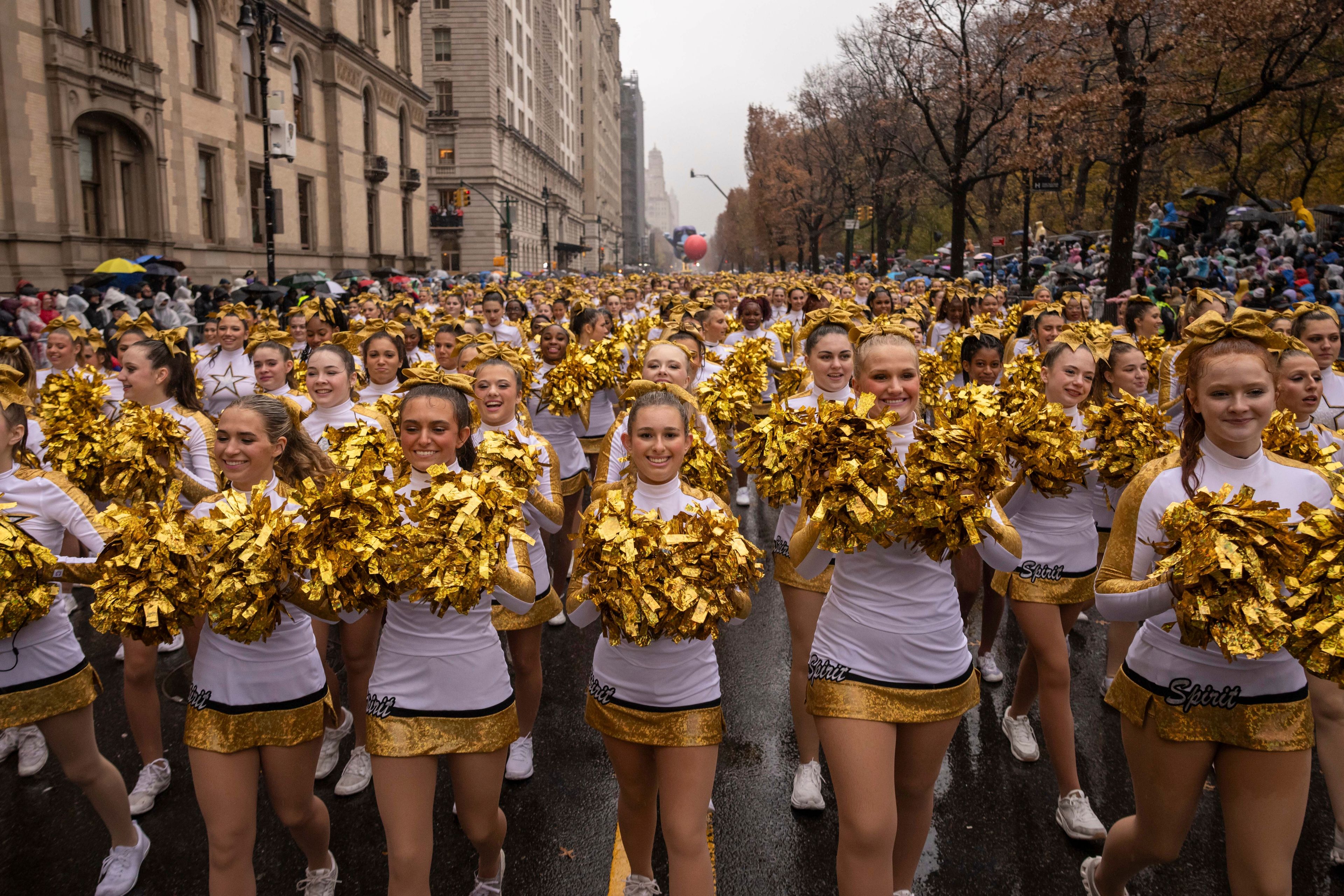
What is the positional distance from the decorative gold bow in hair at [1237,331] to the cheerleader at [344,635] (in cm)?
328

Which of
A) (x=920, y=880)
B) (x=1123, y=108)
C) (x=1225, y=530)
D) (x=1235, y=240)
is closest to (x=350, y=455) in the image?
(x=920, y=880)

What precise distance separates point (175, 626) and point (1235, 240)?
78.6 ft

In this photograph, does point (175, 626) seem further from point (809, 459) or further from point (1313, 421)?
point (1313, 421)

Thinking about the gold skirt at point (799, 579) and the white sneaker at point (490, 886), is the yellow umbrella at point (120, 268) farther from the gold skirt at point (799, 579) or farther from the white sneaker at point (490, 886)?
the white sneaker at point (490, 886)

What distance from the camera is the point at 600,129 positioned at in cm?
13350

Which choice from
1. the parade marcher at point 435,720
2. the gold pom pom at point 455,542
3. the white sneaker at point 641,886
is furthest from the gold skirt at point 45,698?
the white sneaker at point 641,886

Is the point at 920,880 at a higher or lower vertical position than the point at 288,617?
lower

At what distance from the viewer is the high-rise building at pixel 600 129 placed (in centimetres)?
12250

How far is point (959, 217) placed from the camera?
2727cm

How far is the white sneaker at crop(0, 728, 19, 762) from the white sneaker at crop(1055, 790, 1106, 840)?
16.7ft

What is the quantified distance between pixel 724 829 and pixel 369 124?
139 feet

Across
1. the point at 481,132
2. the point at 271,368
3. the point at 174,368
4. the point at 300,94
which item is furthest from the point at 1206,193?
the point at 481,132

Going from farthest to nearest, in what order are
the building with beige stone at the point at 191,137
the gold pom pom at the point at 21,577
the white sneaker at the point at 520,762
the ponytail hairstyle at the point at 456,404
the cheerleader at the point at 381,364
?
the building with beige stone at the point at 191,137 < the cheerleader at the point at 381,364 < the white sneaker at the point at 520,762 < the ponytail hairstyle at the point at 456,404 < the gold pom pom at the point at 21,577

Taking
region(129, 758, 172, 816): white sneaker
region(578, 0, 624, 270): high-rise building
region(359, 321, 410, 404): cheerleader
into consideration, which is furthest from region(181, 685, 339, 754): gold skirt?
region(578, 0, 624, 270): high-rise building
